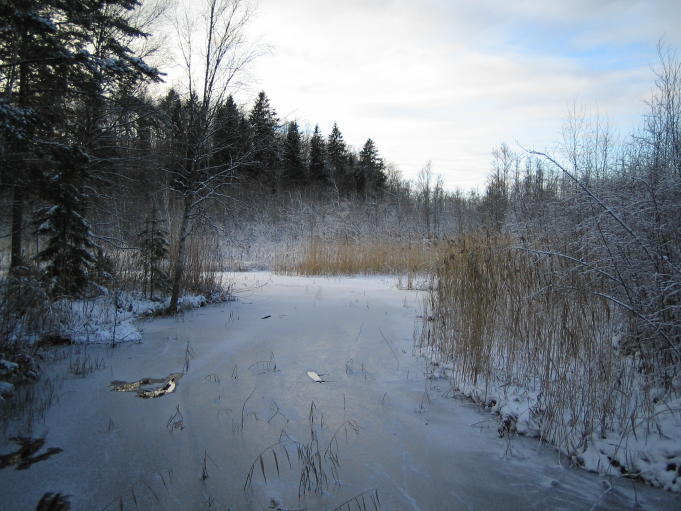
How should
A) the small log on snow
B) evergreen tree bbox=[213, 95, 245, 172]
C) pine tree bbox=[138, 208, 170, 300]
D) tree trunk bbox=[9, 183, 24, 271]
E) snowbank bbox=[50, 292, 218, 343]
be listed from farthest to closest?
pine tree bbox=[138, 208, 170, 300], evergreen tree bbox=[213, 95, 245, 172], tree trunk bbox=[9, 183, 24, 271], snowbank bbox=[50, 292, 218, 343], the small log on snow

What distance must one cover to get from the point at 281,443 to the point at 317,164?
31.2m

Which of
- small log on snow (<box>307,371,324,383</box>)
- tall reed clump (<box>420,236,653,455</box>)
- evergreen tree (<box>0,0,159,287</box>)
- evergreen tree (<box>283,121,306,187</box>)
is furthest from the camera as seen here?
evergreen tree (<box>283,121,306,187</box>)

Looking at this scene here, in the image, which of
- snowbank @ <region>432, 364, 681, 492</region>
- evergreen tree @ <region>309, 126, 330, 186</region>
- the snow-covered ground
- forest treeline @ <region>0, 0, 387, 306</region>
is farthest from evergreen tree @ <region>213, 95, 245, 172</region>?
evergreen tree @ <region>309, 126, 330, 186</region>

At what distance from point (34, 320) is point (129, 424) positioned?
206cm

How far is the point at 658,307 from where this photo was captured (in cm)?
262

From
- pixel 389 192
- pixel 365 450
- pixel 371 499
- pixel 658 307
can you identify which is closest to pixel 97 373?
pixel 365 450

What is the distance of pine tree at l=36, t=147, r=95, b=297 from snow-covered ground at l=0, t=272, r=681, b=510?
1696 millimetres

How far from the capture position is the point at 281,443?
2.26 meters

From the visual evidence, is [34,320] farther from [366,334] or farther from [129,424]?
[366,334]

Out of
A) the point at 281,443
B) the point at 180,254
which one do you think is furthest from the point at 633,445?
the point at 180,254

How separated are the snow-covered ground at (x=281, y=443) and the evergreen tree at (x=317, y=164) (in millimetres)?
29097

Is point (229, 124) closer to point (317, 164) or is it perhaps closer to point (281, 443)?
point (281, 443)

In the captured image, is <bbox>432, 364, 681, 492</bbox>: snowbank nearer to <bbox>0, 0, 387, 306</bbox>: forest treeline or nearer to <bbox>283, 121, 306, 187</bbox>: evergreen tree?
<bbox>0, 0, 387, 306</bbox>: forest treeline

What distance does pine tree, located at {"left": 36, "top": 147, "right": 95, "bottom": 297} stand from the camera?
16.1 feet
